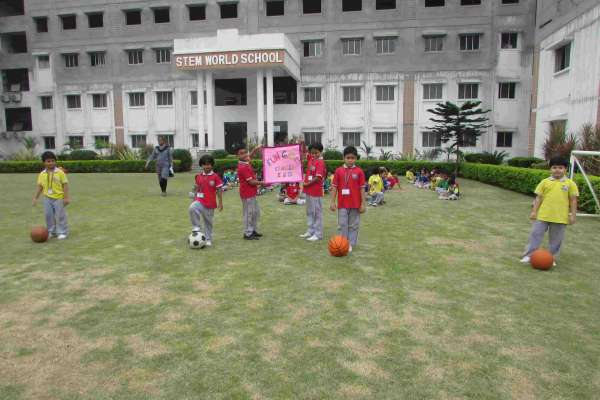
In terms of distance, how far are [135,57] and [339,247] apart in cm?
3295

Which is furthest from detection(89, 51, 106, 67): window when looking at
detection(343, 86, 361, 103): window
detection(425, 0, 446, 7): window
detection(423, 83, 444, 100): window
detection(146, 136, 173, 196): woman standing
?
detection(423, 83, 444, 100): window

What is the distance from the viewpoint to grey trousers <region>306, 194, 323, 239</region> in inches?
319

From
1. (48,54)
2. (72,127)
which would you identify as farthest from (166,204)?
(48,54)

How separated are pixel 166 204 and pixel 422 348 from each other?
1034 cm

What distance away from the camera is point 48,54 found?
34938 mm

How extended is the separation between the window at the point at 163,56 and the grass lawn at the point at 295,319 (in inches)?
1098

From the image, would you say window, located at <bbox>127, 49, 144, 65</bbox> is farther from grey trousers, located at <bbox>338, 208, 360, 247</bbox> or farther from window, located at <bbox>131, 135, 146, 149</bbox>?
grey trousers, located at <bbox>338, 208, 360, 247</bbox>

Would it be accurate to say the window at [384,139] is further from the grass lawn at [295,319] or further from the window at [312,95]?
the grass lawn at [295,319]

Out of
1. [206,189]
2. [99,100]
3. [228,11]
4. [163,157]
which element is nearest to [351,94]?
[228,11]

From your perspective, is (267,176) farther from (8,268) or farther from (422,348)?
(422,348)

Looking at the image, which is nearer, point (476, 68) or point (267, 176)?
point (267, 176)

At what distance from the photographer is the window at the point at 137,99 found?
34.0 m

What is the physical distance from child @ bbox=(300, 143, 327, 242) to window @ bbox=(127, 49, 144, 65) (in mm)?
→ 30455

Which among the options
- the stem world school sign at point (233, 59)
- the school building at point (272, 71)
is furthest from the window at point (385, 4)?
the stem world school sign at point (233, 59)
